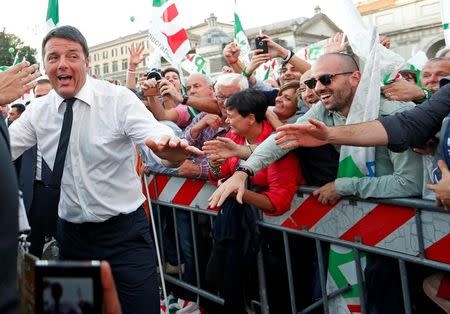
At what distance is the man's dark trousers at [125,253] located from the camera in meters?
2.58

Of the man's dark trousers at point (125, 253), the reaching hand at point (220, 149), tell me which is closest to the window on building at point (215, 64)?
the reaching hand at point (220, 149)

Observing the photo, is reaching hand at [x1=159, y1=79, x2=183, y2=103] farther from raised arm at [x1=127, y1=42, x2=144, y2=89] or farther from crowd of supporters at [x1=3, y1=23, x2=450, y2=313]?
raised arm at [x1=127, y1=42, x2=144, y2=89]

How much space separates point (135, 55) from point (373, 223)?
3.69m

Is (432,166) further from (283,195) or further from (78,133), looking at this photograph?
(78,133)

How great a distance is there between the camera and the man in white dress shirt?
2506 millimetres

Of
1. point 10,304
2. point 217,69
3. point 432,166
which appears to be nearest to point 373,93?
point 432,166

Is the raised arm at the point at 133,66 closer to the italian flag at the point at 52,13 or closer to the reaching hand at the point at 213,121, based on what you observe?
the italian flag at the point at 52,13

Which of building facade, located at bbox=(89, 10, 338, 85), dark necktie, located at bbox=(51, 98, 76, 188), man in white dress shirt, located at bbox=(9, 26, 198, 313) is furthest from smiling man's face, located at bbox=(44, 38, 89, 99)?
building facade, located at bbox=(89, 10, 338, 85)

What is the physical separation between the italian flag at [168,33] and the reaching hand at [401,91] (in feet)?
10.8

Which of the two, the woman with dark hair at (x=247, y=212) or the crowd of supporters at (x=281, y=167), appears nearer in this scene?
the crowd of supporters at (x=281, y=167)

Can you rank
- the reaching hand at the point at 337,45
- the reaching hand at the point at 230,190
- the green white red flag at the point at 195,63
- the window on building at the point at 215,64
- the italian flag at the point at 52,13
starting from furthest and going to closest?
the window on building at the point at 215,64, the green white red flag at the point at 195,63, the italian flag at the point at 52,13, the reaching hand at the point at 337,45, the reaching hand at the point at 230,190

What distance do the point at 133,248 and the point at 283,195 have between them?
97 centimetres

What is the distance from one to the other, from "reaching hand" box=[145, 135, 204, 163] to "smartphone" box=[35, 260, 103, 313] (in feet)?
3.87

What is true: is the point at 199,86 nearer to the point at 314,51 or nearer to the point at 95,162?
the point at 314,51
